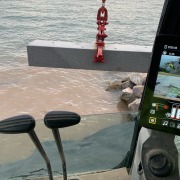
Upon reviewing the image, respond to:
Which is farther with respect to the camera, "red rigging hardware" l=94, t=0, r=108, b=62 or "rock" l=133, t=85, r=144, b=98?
"rock" l=133, t=85, r=144, b=98

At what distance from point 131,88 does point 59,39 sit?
6.40 m

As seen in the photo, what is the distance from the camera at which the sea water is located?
8555 mm

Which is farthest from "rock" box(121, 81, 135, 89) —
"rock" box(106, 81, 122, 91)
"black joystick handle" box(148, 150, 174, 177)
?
"black joystick handle" box(148, 150, 174, 177)

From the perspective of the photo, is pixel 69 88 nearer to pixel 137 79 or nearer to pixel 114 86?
pixel 114 86

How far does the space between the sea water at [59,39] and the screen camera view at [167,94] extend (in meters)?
6.74

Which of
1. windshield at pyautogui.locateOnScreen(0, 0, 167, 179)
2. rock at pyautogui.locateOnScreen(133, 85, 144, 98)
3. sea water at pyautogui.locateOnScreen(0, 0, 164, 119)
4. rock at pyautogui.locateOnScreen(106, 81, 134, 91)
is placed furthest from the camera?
rock at pyautogui.locateOnScreen(106, 81, 134, 91)

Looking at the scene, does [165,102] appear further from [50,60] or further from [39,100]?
[39,100]

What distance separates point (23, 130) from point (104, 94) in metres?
8.12

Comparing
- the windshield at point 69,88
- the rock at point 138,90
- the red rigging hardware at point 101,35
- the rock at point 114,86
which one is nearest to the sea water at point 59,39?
the windshield at point 69,88

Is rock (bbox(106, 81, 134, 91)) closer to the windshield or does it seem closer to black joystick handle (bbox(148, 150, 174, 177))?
the windshield

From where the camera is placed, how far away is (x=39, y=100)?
873 centimetres

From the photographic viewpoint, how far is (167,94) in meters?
1.29

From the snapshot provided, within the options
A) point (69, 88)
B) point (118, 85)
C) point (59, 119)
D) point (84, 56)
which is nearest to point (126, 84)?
point (118, 85)

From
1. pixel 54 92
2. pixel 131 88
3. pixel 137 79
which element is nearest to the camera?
pixel 137 79
